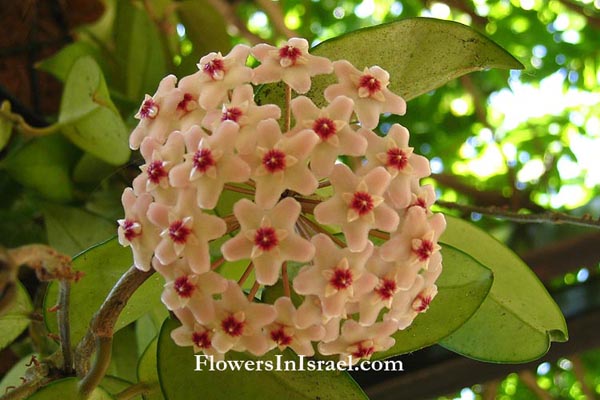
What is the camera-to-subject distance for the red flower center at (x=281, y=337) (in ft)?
2.18

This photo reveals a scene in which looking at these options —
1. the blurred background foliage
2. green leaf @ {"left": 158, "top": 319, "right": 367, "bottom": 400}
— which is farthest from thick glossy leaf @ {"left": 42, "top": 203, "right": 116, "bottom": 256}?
green leaf @ {"left": 158, "top": 319, "right": 367, "bottom": 400}

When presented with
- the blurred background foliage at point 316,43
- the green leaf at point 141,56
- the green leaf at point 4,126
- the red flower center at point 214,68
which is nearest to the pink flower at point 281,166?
the red flower center at point 214,68

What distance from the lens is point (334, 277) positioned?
64cm

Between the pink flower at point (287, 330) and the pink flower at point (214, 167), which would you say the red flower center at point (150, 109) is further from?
the pink flower at point (287, 330)

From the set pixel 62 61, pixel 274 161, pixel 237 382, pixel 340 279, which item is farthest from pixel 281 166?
pixel 62 61

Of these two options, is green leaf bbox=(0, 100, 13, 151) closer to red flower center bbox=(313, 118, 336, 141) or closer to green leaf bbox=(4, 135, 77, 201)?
green leaf bbox=(4, 135, 77, 201)

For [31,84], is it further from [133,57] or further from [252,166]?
[252,166]

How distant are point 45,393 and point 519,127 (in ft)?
5.42

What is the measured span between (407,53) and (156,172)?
0.31 meters

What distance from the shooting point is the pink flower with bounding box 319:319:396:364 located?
69cm

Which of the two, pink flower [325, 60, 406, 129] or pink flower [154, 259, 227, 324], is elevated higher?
pink flower [325, 60, 406, 129]

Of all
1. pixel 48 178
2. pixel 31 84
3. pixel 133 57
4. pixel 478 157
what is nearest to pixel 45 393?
pixel 48 178

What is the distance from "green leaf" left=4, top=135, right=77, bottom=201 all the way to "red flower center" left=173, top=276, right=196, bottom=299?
55 cm

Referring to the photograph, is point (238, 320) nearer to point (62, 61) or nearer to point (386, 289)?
point (386, 289)
